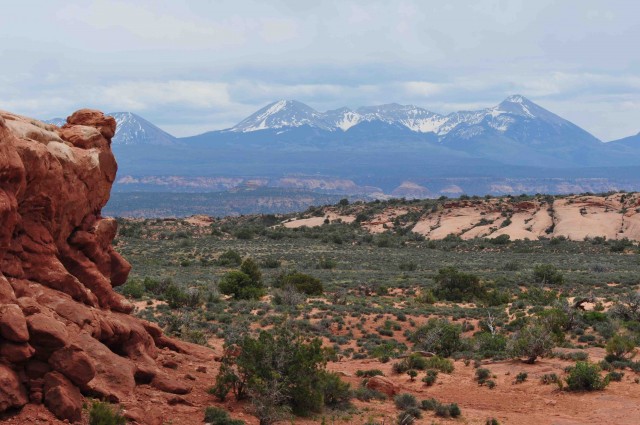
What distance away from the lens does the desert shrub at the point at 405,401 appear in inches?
651

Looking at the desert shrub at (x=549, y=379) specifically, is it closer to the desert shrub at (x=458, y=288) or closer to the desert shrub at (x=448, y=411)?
the desert shrub at (x=448, y=411)

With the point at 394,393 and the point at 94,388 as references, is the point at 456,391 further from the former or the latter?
the point at 94,388

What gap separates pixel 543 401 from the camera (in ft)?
57.6

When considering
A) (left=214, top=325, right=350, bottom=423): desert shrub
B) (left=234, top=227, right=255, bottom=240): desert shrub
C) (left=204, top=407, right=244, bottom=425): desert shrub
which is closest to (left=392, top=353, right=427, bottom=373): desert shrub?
(left=214, top=325, right=350, bottom=423): desert shrub

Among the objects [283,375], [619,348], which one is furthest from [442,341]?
[283,375]

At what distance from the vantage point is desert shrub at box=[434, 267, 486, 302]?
121ft

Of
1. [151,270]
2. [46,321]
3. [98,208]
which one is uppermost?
[98,208]

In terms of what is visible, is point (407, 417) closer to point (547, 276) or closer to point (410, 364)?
point (410, 364)

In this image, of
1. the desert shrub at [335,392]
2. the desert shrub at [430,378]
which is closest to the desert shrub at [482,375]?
the desert shrub at [430,378]

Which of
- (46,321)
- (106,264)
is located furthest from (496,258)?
(46,321)

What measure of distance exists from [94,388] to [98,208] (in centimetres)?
517

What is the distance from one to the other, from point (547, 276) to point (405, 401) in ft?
93.0

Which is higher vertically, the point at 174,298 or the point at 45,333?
the point at 45,333

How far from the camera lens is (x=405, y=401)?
1669 centimetres
